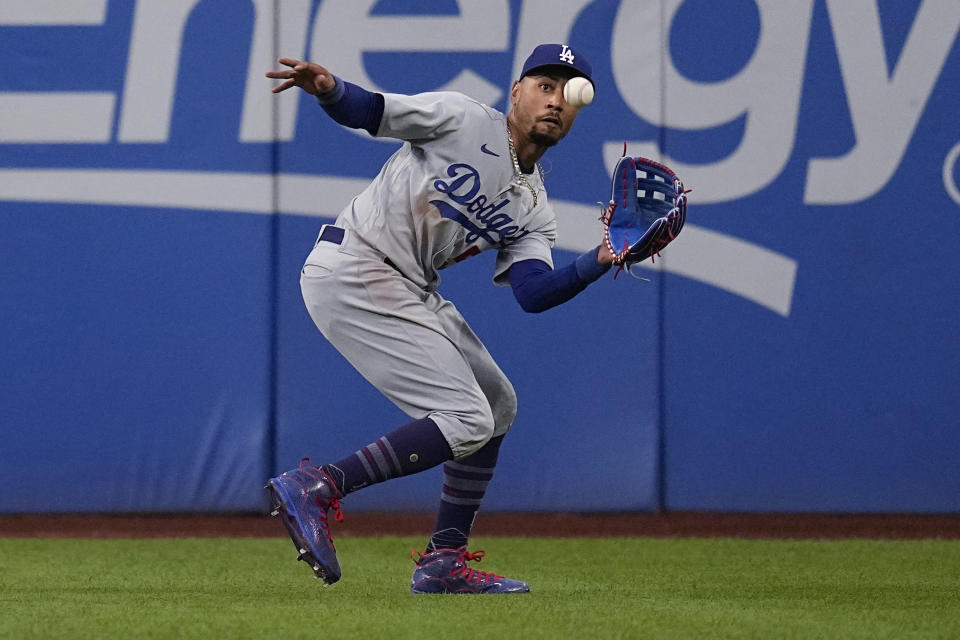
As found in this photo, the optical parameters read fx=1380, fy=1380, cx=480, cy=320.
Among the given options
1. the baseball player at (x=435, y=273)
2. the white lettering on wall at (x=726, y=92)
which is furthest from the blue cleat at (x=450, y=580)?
the white lettering on wall at (x=726, y=92)


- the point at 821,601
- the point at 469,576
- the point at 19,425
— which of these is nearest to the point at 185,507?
the point at 19,425

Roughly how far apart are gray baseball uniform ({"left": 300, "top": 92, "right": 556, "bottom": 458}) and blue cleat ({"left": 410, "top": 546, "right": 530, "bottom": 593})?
1.32ft

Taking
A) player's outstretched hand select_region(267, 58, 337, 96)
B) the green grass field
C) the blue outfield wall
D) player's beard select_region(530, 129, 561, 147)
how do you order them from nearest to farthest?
the green grass field, player's outstretched hand select_region(267, 58, 337, 96), player's beard select_region(530, 129, 561, 147), the blue outfield wall

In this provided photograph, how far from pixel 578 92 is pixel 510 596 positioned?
1360mm

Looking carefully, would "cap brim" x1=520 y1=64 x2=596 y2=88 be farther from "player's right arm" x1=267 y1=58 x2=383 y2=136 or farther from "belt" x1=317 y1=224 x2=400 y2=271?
"belt" x1=317 y1=224 x2=400 y2=271

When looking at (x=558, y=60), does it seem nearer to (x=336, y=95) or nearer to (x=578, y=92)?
(x=578, y=92)

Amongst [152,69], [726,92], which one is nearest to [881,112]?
[726,92]

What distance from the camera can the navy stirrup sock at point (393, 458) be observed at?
3.56 m

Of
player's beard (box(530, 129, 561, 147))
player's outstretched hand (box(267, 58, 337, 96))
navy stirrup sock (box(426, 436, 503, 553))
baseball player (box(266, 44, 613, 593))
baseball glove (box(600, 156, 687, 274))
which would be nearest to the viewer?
player's outstretched hand (box(267, 58, 337, 96))

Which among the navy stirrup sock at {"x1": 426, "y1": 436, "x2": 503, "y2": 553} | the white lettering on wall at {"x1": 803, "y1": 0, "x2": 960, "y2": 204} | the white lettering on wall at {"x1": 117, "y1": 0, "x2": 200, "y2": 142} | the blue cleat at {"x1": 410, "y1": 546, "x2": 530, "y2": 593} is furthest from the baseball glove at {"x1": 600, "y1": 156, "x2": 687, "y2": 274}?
the white lettering on wall at {"x1": 117, "y1": 0, "x2": 200, "y2": 142}

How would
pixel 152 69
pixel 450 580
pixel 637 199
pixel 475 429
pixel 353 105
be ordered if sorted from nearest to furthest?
pixel 353 105 < pixel 475 429 < pixel 637 199 < pixel 450 580 < pixel 152 69

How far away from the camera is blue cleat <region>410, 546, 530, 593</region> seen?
152 inches

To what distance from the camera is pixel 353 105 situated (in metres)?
3.51

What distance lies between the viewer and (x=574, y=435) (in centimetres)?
636
